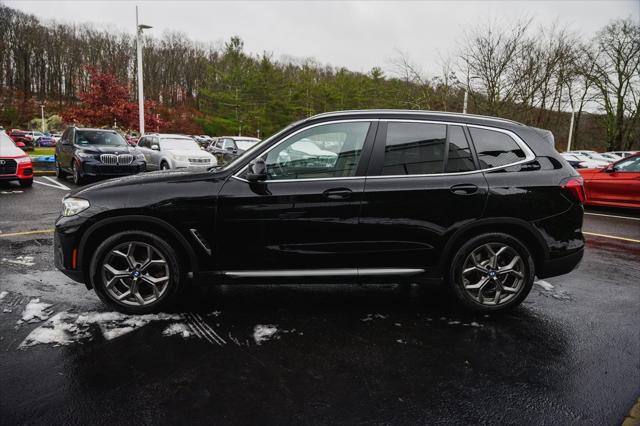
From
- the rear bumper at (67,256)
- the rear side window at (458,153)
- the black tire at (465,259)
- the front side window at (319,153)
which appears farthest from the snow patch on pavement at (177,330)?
the rear side window at (458,153)

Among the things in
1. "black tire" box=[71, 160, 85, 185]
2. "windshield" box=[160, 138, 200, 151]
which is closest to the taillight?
"black tire" box=[71, 160, 85, 185]

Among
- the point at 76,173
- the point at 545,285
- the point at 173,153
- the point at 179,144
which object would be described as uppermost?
the point at 179,144

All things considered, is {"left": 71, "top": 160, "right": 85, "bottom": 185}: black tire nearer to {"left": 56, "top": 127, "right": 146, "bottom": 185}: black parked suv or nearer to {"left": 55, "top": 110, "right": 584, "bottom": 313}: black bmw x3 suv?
{"left": 56, "top": 127, "right": 146, "bottom": 185}: black parked suv

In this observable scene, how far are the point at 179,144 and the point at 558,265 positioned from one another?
1484 centimetres

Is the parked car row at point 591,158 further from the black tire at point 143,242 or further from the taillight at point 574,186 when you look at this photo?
the black tire at point 143,242

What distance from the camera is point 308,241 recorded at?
3.77 m

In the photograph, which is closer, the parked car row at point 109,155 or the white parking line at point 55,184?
the white parking line at point 55,184

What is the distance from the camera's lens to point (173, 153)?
15586 mm

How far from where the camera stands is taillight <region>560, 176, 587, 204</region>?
13.0ft

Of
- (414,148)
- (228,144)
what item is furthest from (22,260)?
(228,144)

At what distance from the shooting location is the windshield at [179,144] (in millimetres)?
16266

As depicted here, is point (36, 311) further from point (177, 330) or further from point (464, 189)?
point (464, 189)

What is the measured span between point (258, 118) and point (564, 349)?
5109 centimetres

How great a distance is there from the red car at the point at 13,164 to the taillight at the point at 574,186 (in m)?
13.2
